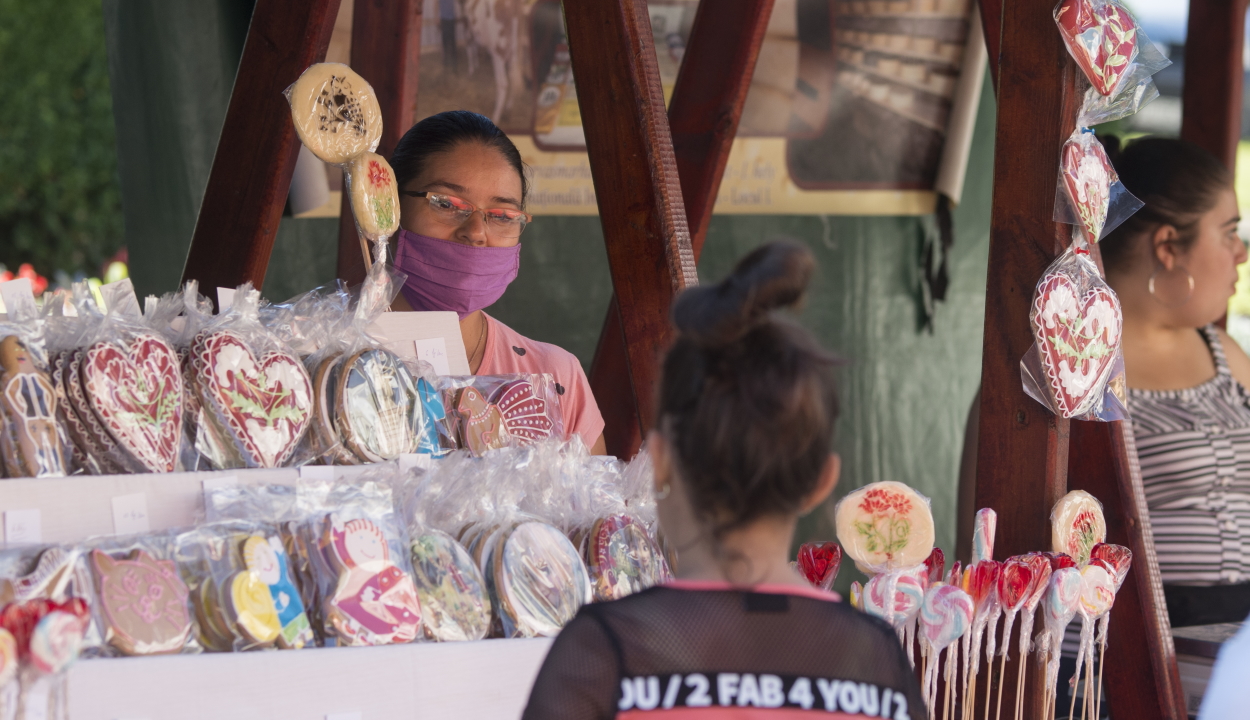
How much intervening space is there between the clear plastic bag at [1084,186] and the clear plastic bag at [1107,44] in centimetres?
10

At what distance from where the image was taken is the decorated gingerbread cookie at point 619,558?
5.14ft

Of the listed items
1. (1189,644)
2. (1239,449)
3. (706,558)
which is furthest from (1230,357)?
(706,558)

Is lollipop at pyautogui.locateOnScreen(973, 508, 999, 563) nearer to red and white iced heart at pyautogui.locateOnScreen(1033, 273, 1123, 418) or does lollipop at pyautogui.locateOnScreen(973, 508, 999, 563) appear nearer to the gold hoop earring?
red and white iced heart at pyautogui.locateOnScreen(1033, 273, 1123, 418)

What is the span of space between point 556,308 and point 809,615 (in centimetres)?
296

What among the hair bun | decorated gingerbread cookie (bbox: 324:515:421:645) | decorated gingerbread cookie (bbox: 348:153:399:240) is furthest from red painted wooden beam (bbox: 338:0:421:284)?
the hair bun

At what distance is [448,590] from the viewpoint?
1436 millimetres

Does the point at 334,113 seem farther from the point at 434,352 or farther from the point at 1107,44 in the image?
the point at 1107,44

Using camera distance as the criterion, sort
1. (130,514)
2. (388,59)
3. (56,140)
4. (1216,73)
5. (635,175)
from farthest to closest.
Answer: (56,140)
(1216,73)
(388,59)
(635,175)
(130,514)

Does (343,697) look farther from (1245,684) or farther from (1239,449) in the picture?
(1239,449)

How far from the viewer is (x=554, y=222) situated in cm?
385

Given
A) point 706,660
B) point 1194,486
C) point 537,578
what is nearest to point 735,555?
point 706,660

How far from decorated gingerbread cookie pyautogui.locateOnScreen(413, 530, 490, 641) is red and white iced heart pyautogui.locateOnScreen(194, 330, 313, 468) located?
8.9 inches

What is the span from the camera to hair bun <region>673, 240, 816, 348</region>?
98 cm

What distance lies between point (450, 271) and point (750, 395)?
1281 mm
